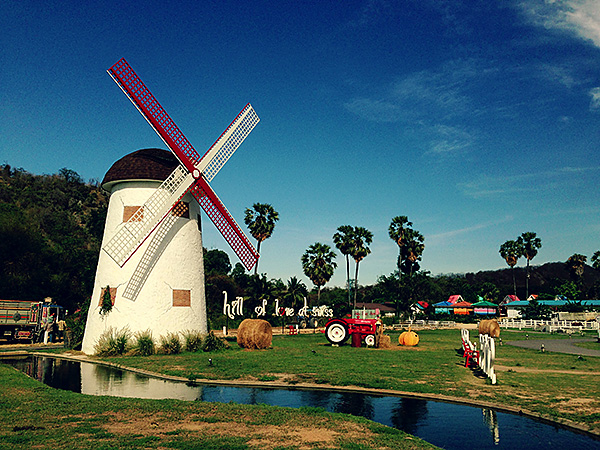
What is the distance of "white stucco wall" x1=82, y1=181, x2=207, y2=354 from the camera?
2391 cm

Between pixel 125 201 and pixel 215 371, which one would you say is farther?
pixel 125 201

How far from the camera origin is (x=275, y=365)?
60.4 ft

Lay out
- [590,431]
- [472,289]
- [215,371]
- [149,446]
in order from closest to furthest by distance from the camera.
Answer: [149,446] → [590,431] → [215,371] → [472,289]

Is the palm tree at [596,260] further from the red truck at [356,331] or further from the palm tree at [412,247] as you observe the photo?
the red truck at [356,331]

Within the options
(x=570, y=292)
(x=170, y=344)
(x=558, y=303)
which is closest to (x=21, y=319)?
(x=170, y=344)

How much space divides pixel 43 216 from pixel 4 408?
8375 centimetres

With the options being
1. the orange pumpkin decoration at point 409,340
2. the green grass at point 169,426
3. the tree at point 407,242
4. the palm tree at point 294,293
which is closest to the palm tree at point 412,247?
the tree at point 407,242

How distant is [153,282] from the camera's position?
2425 cm

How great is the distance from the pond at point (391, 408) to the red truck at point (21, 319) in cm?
1560

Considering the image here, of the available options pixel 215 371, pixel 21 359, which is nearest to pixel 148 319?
pixel 21 359

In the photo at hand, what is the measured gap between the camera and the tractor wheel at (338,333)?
92.6 feet

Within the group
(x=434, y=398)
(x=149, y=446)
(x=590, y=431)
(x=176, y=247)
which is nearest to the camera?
(x=149, y=446)

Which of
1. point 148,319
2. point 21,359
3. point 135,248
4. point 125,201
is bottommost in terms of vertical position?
point 21,359

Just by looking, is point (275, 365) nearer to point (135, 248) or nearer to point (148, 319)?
point (148, 319)
